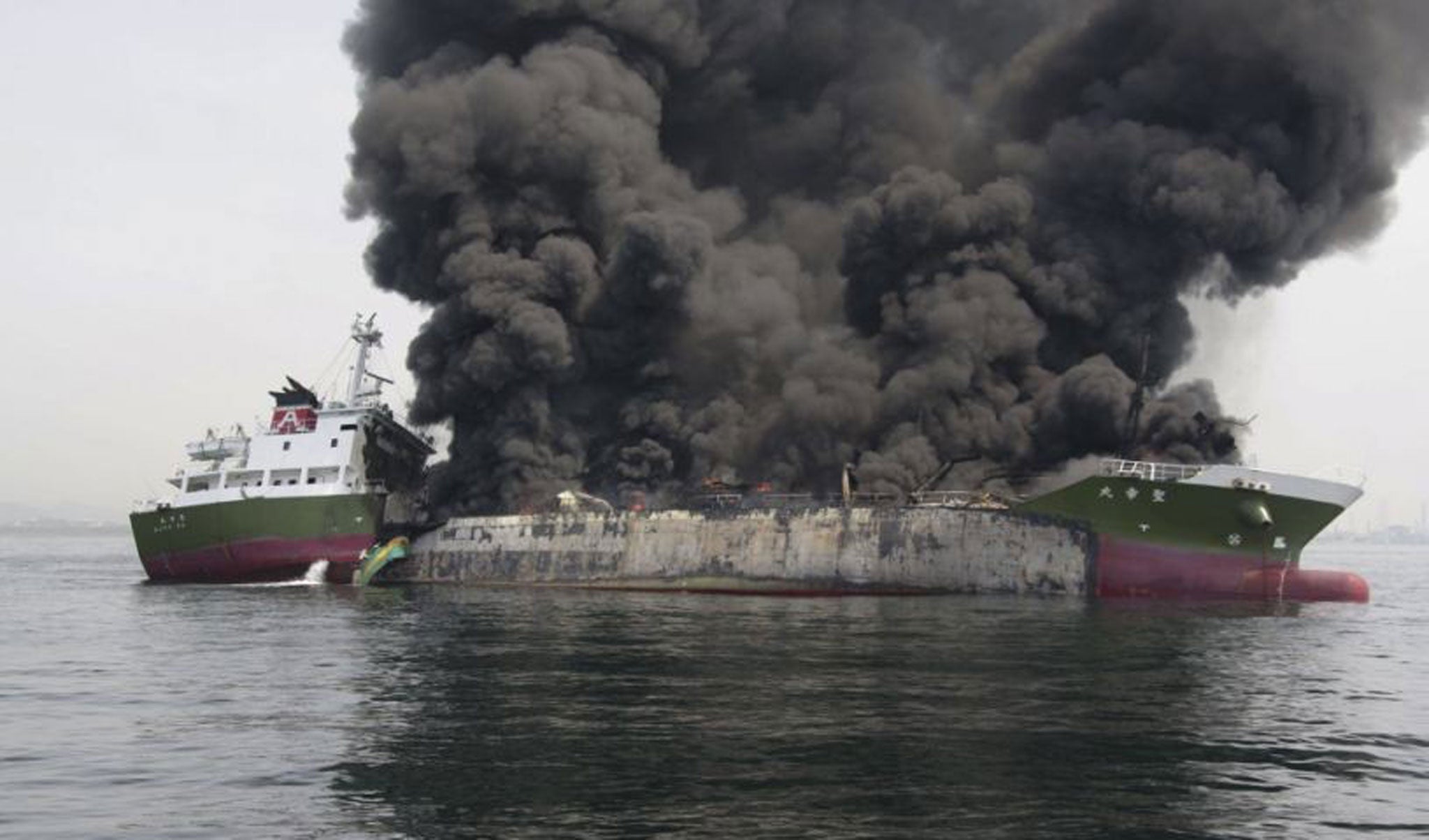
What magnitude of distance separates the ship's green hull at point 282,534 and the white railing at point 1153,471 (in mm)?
39807

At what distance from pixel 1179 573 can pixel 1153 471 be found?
5.11 meters

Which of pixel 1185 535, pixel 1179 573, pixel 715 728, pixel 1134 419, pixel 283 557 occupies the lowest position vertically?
pixel 715 728

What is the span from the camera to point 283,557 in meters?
72.8

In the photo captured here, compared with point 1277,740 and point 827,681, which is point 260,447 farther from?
point 1277,740

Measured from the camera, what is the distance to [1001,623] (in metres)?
47.6

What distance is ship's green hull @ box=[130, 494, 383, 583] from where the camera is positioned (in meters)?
72.7

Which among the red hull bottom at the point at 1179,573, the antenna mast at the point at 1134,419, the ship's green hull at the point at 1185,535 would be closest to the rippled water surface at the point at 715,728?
the ship's green hull at the point at 1185,535

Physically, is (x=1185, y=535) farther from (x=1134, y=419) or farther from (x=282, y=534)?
(x=282, y=534)

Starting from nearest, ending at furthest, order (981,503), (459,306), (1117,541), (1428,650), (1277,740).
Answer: (1277,740), (1428,650), (1117,541), (981,503), (459,306)

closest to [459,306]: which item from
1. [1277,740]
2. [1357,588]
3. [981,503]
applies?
[981,503]

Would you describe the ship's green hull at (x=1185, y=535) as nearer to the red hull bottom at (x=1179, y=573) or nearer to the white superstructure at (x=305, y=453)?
the red hull bottom at (x=1179, y=573)

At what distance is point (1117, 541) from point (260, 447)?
4752 cm

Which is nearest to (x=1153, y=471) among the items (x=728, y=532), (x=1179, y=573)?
(x=1179, y=573)

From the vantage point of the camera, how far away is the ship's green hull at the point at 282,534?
72688mm
